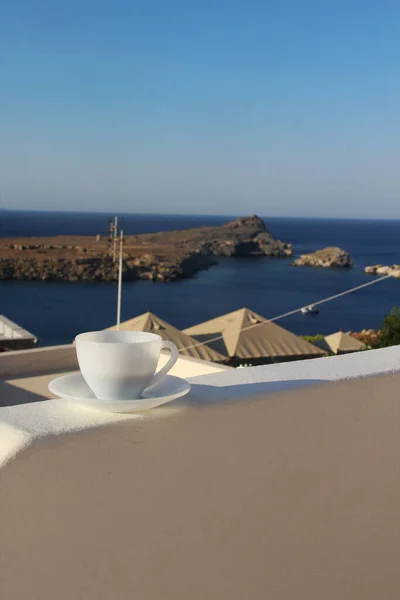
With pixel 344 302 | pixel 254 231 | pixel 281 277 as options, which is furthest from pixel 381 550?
pixel 254 231

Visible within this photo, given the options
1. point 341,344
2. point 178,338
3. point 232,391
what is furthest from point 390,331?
point 232,391

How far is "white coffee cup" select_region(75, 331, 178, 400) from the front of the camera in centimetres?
97

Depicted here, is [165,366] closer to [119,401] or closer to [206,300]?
[119,401]

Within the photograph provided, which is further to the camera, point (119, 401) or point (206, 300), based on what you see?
point (206, 300)

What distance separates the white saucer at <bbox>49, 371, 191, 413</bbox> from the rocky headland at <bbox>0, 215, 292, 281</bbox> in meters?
46.7

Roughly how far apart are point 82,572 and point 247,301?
157 feet

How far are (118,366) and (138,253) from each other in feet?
210

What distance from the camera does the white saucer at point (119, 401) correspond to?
96 centimetres

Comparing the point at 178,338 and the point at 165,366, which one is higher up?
the point at 165,366

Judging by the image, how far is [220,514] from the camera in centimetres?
114

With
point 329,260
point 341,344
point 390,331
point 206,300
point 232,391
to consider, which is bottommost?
point 206,300

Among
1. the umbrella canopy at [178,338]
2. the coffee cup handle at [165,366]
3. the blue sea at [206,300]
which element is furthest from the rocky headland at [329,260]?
the coffee cup handle at [165,366]

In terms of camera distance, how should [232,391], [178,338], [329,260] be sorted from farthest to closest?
1. [329,260]
2. [178,338]
3. [232,391]

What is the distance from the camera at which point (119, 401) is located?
0.96m
